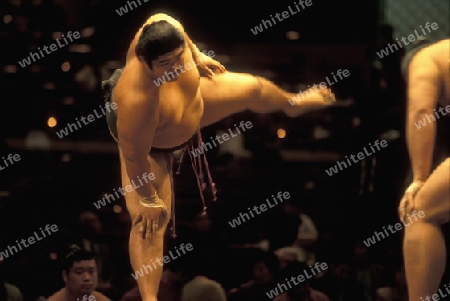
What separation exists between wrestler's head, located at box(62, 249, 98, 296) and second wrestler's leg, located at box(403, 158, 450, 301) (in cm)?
132

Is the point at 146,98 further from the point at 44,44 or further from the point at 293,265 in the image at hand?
the point at 44,44

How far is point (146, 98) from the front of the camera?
3623 mm

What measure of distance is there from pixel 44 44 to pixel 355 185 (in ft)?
5.48

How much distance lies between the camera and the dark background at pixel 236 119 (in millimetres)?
5168

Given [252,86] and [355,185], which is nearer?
[252,86]

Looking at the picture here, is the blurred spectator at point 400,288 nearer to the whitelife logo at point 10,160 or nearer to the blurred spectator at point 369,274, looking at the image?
the blurred spectator at point 369,274

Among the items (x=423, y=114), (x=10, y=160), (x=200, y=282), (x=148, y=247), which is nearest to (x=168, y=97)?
(x=148, y=247)

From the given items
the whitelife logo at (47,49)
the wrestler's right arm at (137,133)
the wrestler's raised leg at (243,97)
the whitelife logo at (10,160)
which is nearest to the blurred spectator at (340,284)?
the wrestler's raised leg at (243,97)

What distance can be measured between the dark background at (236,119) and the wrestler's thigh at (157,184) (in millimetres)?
1126

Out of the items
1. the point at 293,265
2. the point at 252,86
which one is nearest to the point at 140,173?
the point at 252,86

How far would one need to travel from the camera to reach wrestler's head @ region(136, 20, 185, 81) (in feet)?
11.5

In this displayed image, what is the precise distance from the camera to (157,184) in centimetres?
394

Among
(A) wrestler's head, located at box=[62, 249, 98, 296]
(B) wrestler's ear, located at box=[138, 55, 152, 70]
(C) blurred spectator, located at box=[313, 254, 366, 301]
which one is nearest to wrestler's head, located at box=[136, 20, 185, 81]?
(B) wrestler's ear, located at box=[138, 55, 152, 70]

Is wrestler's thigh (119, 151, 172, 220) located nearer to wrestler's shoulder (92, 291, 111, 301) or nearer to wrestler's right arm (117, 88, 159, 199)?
wrestler's right arm (117, 88, 159, 199)
